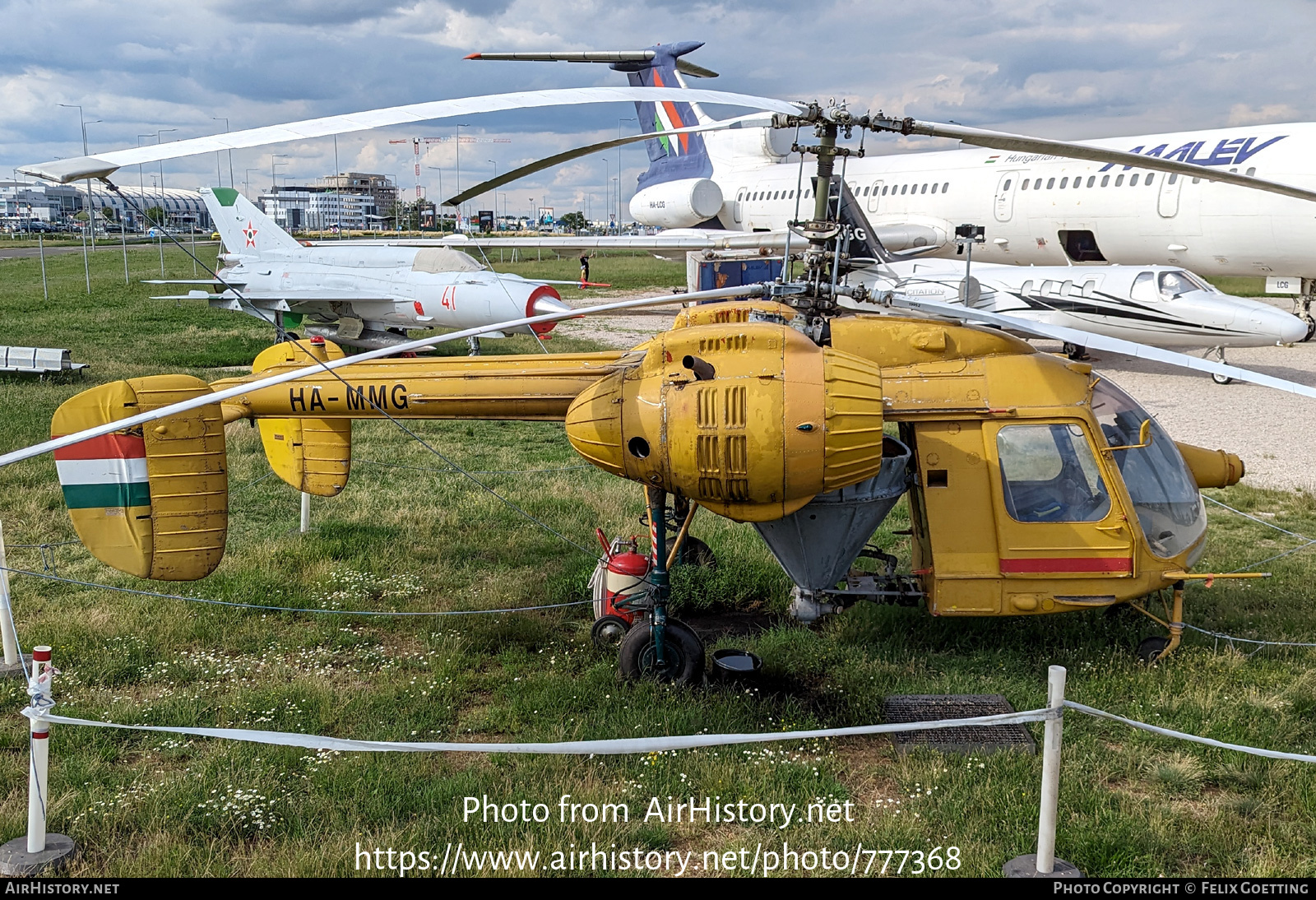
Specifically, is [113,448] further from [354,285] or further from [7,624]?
[354,285]

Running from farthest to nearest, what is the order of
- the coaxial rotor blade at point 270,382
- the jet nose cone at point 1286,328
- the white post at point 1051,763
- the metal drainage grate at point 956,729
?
the jet nose cone at point 1286,328 < the metal drainage grate at point 956,729 < the coaxial rotor blade at point 270,382 < the white post at point 1051,763

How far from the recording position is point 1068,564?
19.1 ft

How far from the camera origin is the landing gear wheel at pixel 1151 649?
630 cm

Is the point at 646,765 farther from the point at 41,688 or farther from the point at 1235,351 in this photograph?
the point at 1235,351

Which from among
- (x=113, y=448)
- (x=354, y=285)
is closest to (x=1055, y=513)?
(x=113, y=448)

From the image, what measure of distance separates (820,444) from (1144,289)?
13101mm

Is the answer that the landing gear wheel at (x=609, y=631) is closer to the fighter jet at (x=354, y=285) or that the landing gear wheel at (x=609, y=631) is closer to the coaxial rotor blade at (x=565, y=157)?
the coaxial rotor blade at (x=565, y=157)

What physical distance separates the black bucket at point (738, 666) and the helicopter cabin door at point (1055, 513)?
1571mm

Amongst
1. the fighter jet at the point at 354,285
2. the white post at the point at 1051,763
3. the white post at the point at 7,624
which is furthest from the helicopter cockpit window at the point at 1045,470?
the fighter jet at the point at 354,285

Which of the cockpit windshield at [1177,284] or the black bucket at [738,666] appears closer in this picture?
the black bucket at [738,666]

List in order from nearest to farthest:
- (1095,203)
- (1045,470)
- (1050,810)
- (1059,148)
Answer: (1050,810)
(1059,148)
(1045,470)
(1095,203)

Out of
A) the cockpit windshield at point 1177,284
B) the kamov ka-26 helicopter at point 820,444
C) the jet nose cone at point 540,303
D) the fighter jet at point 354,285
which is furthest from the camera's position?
the fighter jet at point 354,285

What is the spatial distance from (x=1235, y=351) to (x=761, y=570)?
17.3 metres
